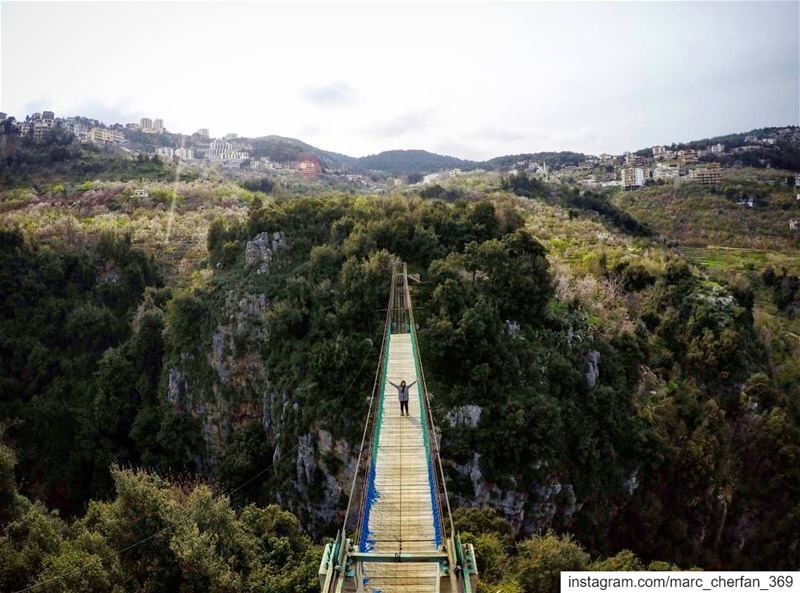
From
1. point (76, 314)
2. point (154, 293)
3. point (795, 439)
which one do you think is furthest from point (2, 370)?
point (795, 439)

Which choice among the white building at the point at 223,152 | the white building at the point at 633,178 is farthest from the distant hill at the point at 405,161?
the white building at the point at 633,178

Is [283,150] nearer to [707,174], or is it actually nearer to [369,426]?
[707,174]

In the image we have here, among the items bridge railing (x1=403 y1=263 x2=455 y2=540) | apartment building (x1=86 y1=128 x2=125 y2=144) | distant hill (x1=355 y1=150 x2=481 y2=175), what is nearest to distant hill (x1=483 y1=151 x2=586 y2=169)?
distant hill (x1=355 y1=150 x2=481 y2=175)

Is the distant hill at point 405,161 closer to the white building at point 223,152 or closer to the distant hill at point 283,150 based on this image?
the distant hill at point 283,150

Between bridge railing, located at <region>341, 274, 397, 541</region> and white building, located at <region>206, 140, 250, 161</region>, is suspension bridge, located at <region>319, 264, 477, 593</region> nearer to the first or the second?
bridge railing, located at <region>341, 274, 397, 541</region>

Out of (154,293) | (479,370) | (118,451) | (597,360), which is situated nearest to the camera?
(479,370)

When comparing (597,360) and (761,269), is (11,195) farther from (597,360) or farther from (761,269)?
(761,269)

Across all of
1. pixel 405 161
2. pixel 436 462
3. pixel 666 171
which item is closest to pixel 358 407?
pixel 436 462
